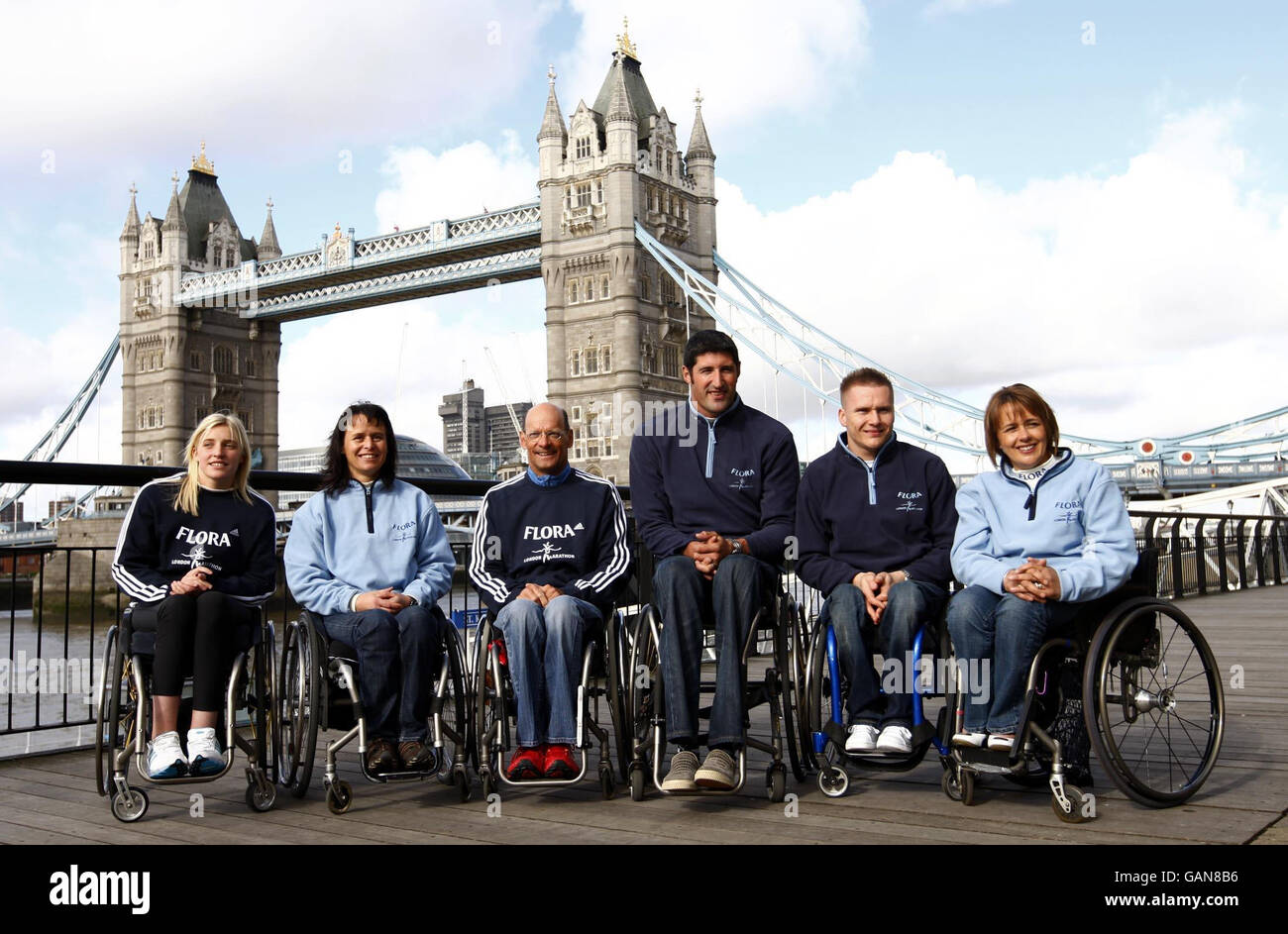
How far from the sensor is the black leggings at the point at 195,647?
9.89 feet

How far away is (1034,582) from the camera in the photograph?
2824 mm

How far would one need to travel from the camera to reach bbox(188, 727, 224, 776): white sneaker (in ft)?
9.75

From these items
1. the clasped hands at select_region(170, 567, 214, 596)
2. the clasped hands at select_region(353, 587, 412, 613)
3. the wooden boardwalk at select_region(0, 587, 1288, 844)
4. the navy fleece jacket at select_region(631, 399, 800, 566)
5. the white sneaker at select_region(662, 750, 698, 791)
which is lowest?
the wooden boardwalk at select_region(0, 587, 1288, 844)

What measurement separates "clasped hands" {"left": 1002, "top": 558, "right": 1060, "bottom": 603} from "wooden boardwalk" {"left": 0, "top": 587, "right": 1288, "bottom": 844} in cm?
51

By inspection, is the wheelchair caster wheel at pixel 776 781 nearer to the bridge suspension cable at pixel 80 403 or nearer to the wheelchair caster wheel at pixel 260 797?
the wheelchair caster wheel at pixel 260 797

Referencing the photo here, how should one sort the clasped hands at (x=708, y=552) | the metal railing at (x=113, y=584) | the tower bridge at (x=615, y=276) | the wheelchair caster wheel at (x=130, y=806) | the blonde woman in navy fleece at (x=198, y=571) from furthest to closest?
the tower bridge at (x=615, y=276) → the metal railing at (x=113, y=584) → the clasped hands at (x=708, y=552) → the blonde woman in navy fleece at (x=198, y=571) → the wheelchair caster wheel at (x=130, y=806)

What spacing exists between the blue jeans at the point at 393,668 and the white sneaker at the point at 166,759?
1.50 feet

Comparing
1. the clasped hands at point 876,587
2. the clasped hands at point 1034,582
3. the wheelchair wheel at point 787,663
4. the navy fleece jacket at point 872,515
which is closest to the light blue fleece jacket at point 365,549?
the wheelchair wheel at point 787,663

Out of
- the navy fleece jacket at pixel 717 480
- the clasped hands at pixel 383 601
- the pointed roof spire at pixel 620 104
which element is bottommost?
the clasped hands at pixel 383 601

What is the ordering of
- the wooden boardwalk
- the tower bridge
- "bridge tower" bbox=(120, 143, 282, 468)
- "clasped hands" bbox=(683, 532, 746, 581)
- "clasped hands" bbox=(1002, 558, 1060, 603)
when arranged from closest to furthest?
1. the wooden boardwalk
2. "clasped hands" bbox=(1002, 558, 1060, 603)
3. "clasped hands" bbox=(683, 532, 746, 581)
4. the tower bridge
5. "bridge tower" bbox=(120, 143, 282, 468)

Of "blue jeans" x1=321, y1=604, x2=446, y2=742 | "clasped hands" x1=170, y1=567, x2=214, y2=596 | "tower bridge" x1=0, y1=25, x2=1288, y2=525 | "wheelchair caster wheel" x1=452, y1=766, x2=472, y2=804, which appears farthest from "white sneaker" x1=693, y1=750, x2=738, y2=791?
"tower bridge" x1=0, y1=25, x2=1288, y2=525

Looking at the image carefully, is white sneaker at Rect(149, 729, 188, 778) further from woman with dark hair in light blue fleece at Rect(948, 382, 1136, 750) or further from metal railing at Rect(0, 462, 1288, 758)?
woman with dark hair in light blue fleece at Rect(948, 382, 1136, 750)
